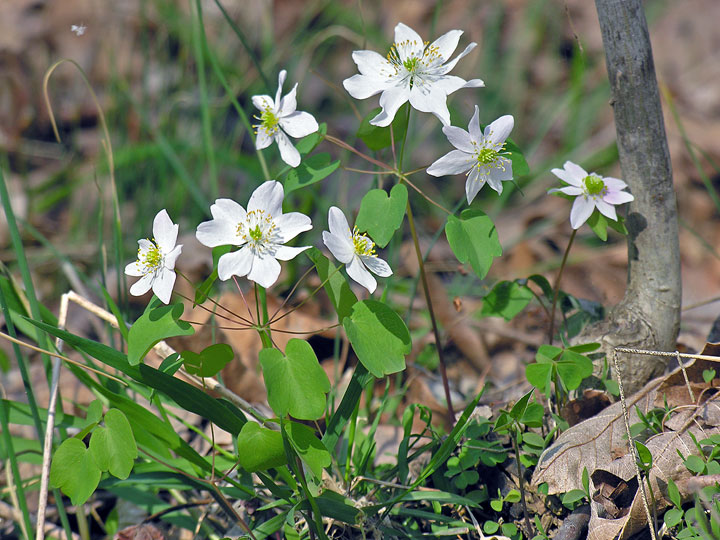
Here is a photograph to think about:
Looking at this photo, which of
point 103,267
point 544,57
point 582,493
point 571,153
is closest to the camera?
point 582,493

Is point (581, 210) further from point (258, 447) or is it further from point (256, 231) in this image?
point (258, 447)

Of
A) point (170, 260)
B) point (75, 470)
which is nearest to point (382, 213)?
point (170, 260)

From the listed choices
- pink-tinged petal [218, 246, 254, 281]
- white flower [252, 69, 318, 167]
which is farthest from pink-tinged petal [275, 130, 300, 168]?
pink-tinged petal [218, 246, 254, 281]

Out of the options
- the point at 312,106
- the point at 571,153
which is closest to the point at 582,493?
the point at 571,153

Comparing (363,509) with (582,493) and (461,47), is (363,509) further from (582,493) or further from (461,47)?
(461,47)

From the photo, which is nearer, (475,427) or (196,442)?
(475,427)

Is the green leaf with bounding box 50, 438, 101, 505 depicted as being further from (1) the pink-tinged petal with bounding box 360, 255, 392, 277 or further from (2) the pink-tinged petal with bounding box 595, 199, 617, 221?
(2) the pink-tinged petal with bounding box 595, 199, 617, 221
